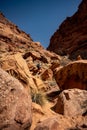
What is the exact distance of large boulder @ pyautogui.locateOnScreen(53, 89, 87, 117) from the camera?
8.16m

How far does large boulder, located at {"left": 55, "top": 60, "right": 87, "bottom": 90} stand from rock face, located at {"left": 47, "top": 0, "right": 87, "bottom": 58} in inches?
1237

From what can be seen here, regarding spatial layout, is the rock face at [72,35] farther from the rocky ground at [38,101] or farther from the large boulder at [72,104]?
the large boulder at [72,104]

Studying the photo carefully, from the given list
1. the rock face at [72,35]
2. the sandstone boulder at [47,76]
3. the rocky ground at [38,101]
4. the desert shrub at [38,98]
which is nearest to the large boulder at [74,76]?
the rocky ground at [38,101]

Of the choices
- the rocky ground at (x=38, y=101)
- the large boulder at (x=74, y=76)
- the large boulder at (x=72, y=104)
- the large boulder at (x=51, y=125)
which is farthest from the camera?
the large boulder at (x=74, y=76)

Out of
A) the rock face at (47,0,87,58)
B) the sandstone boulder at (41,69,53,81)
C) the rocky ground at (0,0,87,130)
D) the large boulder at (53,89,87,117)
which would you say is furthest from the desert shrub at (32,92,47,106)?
the rock face at (47,0,87,58)

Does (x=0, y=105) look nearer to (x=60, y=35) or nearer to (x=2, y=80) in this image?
(x=2, y=80)

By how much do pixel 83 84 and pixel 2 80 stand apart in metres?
6.64

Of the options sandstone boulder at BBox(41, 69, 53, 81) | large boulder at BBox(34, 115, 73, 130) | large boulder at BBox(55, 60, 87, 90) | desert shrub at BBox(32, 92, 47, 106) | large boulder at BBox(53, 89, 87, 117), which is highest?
sandstone boulder at BBox(41, 69, 53, 81)

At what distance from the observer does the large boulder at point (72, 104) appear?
26.8ft

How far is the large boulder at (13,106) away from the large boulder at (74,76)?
620cm

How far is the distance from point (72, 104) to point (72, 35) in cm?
4358

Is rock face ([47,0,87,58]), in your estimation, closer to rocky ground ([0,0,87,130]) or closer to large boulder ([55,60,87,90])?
rocky ground ([0,0,87,130])

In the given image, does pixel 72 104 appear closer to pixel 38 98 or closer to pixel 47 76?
pixel 38 98

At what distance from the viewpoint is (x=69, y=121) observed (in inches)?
290
